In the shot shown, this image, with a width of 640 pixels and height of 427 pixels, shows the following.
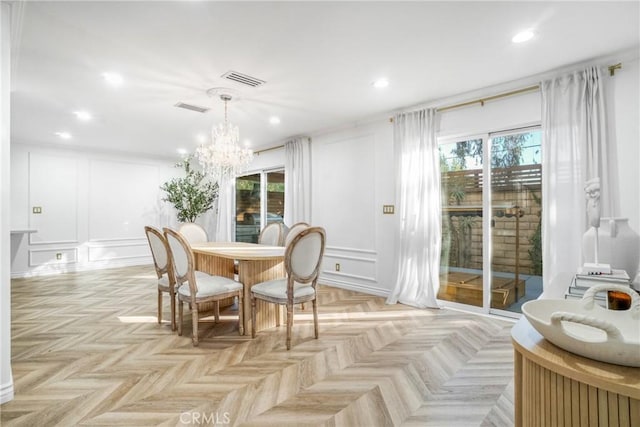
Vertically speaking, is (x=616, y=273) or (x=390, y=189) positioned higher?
(x=390, y=189)

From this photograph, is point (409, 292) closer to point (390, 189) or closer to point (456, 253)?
point (456, 253)

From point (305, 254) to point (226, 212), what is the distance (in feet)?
16.8

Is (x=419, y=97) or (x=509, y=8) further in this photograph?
(x=419, y=97)

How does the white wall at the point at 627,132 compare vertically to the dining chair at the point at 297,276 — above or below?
above

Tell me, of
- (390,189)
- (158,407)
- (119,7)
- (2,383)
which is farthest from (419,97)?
→ (2,383)

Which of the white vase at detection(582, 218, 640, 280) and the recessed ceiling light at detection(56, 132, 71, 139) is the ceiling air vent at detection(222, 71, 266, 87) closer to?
the white vase at detection(582, 218, 640, 280)

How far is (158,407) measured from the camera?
1.93 m

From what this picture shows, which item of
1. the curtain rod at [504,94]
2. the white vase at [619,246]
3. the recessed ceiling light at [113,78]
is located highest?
the recessed ceiling light at [113,78]

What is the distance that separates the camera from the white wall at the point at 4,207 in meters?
1.96

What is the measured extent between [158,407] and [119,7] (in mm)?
2530

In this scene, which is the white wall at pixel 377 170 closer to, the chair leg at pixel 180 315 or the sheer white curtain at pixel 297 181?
the sheer white curtain at pixel 297 181

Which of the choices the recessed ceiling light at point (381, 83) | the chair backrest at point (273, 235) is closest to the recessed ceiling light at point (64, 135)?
the chair backrest at point (273, 235)

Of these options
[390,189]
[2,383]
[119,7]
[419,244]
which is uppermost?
[119,7]

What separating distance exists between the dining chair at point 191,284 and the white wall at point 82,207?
481 cm
